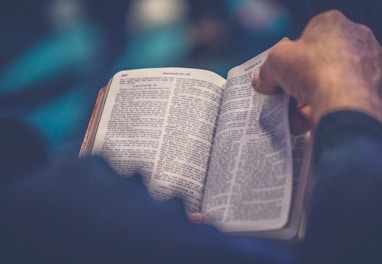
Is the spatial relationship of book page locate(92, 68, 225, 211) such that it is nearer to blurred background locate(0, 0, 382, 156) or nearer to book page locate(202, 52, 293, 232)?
book page locate(202, 52, 293, 232)

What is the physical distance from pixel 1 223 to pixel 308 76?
42 centimetres

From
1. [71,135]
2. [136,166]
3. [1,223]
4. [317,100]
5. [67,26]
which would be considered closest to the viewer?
[1,223]

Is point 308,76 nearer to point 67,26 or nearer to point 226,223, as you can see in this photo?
point 226,223

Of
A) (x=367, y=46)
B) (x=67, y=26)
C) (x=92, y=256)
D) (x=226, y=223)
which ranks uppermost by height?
(x=67, y=26)

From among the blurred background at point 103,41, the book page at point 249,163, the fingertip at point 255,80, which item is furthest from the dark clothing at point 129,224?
the blurred background at point 103,41

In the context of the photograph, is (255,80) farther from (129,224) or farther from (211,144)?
(129,224)

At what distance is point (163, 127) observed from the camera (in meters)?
0.84

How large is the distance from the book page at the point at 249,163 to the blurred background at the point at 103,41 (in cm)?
22

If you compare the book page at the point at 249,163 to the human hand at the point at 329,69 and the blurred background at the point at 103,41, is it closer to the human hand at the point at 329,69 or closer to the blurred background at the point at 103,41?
the human hand at the point at 329,69

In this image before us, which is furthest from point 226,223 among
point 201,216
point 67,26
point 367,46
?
point 67,26

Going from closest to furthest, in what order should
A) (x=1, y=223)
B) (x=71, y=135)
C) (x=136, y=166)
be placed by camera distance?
1. (x=1, y=223)
2. (x=136, y=166)
3. (x=71, y=135)

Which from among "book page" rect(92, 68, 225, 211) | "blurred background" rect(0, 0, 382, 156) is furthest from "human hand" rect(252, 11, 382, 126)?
"blurred background" rect(0, 0, 382, 156)

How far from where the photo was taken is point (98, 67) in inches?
44.1

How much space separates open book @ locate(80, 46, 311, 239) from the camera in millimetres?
678
